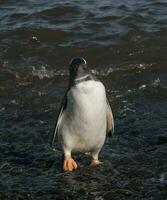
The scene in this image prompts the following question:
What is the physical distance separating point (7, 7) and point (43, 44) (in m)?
3.01

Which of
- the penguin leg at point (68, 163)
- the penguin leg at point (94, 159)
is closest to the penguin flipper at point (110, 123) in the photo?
the penguin leg at point (94, 159)

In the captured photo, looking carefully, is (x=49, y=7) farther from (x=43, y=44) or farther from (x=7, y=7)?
(x=43, y=44)

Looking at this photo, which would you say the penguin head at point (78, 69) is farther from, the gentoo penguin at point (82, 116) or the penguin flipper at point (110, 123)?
the penguin flipper at point (110, 123)

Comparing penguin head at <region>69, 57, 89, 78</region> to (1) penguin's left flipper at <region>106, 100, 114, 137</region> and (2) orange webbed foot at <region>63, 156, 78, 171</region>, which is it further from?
(2) orange webbed foot at <region>63, 156, 78, 171</region>

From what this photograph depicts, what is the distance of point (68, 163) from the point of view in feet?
26.5

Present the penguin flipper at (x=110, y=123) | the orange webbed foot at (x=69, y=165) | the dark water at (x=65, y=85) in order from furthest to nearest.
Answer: the penguin flipper at (x=110, y=123) < the orange webbed foot at (x=69, y=165) < the dark water at (x=65, y=85)

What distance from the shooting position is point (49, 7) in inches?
645

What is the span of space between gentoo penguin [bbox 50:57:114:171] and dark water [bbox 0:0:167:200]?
1.00 ft

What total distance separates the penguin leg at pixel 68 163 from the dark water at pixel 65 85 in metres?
0.11

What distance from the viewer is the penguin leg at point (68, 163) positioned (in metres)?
8.05

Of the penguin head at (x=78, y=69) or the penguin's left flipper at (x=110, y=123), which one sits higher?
the penguin head at (x=78, y=69)

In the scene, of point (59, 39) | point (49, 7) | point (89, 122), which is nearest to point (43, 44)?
point (59, 39)

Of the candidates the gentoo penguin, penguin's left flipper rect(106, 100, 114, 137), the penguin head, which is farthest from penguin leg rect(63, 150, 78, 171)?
the penguin head

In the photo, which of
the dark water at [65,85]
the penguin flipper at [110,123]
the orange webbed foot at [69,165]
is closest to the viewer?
the dark water at [65,85]
